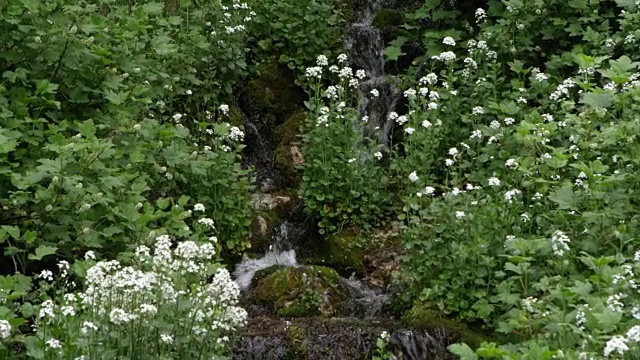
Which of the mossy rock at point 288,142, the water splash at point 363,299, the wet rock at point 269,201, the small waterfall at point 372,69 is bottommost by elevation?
the water splash at point 363,299

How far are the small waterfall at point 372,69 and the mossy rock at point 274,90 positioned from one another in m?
0.86

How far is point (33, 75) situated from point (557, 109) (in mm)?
4664

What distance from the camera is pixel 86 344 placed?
3393mm

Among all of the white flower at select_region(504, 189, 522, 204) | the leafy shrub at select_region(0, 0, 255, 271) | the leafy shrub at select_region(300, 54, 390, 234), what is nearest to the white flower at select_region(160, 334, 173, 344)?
the leafy shrub at select_region(0, 0, 255, 271)

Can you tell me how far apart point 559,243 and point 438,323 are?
1.37 meters

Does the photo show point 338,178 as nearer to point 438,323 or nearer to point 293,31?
point 438,323

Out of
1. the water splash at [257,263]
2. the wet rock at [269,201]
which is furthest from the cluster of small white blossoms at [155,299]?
the wet rock at [269,201]

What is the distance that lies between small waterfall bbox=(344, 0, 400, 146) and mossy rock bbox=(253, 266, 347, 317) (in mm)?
2254

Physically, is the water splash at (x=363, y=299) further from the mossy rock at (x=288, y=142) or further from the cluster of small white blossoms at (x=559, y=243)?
the cluster of small white blossoms at (x=559, y=243)

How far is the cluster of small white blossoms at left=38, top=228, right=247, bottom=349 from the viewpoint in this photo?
3408 mm

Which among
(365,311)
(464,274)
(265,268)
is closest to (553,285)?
(464,274)

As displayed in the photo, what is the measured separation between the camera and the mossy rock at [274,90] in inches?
360

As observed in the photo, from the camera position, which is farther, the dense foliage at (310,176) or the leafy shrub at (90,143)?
the leafy shrub at (90,143)

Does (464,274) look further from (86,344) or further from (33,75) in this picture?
(33,75)
